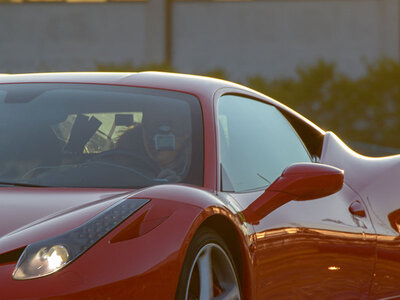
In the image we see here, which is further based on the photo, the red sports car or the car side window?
the car side window

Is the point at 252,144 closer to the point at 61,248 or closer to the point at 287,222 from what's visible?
the point at 287,222

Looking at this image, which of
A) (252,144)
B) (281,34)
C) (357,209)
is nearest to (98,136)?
(252,144)

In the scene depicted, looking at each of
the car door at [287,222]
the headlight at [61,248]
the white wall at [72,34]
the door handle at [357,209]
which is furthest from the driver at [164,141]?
the white wall at [72,34]

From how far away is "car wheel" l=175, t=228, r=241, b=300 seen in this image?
364cm

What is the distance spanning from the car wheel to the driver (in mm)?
473

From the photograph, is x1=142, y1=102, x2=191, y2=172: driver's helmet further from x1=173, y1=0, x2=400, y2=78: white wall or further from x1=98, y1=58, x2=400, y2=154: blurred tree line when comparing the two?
x1=173, y1=0, x2=400, y2=78: white wall

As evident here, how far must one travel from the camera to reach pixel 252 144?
16.2 ft

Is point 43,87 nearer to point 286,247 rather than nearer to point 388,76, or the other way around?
point 286,247

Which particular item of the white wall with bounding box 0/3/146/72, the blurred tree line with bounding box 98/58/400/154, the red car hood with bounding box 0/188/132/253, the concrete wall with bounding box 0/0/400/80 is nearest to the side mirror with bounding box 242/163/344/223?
the red car hood with bounding box 0/188/132/253

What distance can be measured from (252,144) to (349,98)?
3270cm

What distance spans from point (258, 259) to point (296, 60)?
39.8 m

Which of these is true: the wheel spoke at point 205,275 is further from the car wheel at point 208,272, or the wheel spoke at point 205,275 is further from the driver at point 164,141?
the driver at point 164,141

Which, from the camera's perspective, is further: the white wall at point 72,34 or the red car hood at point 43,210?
the white wall at point 72,34

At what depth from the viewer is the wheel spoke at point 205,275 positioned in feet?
12.5
